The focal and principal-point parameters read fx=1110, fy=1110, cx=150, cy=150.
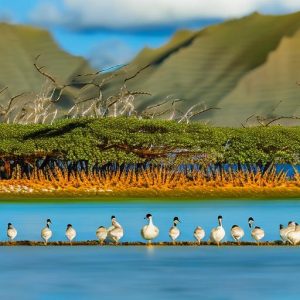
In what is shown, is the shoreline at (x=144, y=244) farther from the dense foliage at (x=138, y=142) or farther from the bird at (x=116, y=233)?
the dense foliage at (x=138, y=142)

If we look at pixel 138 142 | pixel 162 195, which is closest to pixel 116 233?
pixel 162 195

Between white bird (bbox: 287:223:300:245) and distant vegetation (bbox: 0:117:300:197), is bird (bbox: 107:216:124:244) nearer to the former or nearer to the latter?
white bird (bbox: 287:223:300:245)

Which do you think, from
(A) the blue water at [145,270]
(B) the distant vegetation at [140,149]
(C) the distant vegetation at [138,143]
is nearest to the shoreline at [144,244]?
(A) the blue water at [145,270]

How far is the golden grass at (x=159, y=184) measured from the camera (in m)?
40.8

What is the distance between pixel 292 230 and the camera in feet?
75.4

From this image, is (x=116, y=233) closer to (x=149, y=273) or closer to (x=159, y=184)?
(x=149, y=273)

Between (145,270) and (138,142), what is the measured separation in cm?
2526

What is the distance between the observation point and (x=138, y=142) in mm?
44656

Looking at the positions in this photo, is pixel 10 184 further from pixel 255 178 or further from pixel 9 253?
pixel 9 253

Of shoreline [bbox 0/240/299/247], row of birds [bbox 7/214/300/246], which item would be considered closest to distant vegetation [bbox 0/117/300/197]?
shoreline [bbox 0/240/299/247]

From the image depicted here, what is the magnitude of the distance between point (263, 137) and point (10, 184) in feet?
35.1

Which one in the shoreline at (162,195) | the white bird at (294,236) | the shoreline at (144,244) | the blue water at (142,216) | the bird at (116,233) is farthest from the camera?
the shoreline at (162,195)

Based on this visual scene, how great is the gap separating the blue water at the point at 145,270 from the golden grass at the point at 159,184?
1169cm

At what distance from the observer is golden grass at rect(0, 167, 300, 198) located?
4081 centimetres
